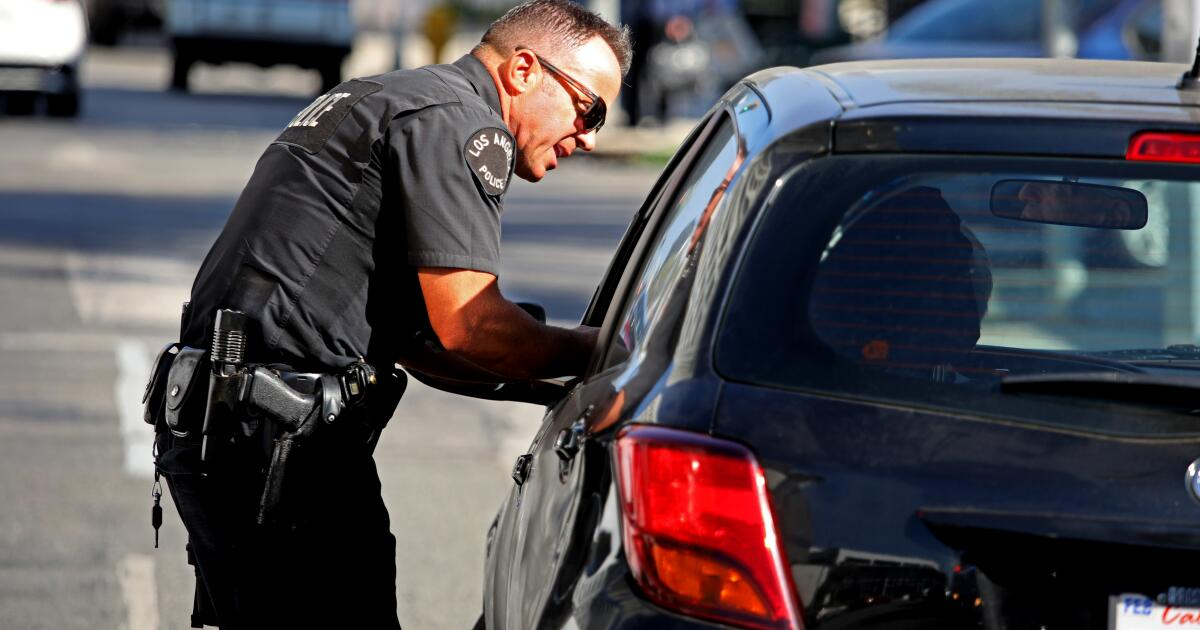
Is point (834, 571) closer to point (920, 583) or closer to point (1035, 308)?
point (920, 583)

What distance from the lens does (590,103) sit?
Result: 11.3 feet

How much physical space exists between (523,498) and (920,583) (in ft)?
3.29

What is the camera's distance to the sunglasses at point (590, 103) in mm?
3430

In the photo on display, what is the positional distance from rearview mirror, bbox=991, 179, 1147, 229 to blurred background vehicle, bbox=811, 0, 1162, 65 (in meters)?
9.56

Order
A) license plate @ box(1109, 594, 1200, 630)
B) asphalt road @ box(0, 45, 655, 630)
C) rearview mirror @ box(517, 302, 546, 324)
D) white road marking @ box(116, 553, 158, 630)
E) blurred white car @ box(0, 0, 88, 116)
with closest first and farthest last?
license plate @ box(1109, 594, 1200, 630) < rearview mirror @ box(517, 302, 546, 324) < white road marking @ box(116, 553, 158, 630) < asphalt road @ box(0, 45, 655, 630) < blurred white car @ box(0, 0, 88, 116)

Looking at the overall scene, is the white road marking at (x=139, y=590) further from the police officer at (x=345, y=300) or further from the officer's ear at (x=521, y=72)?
the officer's ear at (x=521, y=72)

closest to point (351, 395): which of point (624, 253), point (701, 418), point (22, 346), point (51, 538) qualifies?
point (624, 253)

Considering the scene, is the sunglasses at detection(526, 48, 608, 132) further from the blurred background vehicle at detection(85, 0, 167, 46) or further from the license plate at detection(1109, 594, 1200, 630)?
the blurred background vehicle at detection(85, 0, 167, 46)

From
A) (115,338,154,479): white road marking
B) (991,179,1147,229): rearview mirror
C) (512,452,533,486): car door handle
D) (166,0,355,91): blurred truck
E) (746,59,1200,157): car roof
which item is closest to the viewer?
(746,59,1200,157): car roof

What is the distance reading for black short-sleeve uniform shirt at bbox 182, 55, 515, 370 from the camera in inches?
121

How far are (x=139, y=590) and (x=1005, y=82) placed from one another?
3.44m

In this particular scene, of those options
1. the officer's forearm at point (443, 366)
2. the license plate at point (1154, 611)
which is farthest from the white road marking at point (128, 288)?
the license plate at point (1154, 611)

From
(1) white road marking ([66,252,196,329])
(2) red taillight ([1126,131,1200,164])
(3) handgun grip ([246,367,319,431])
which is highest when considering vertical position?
(2) red taillight ([1126,131,1200,164])

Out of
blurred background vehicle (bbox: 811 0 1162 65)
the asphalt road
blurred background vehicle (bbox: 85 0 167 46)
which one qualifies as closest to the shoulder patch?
the asphalt road
